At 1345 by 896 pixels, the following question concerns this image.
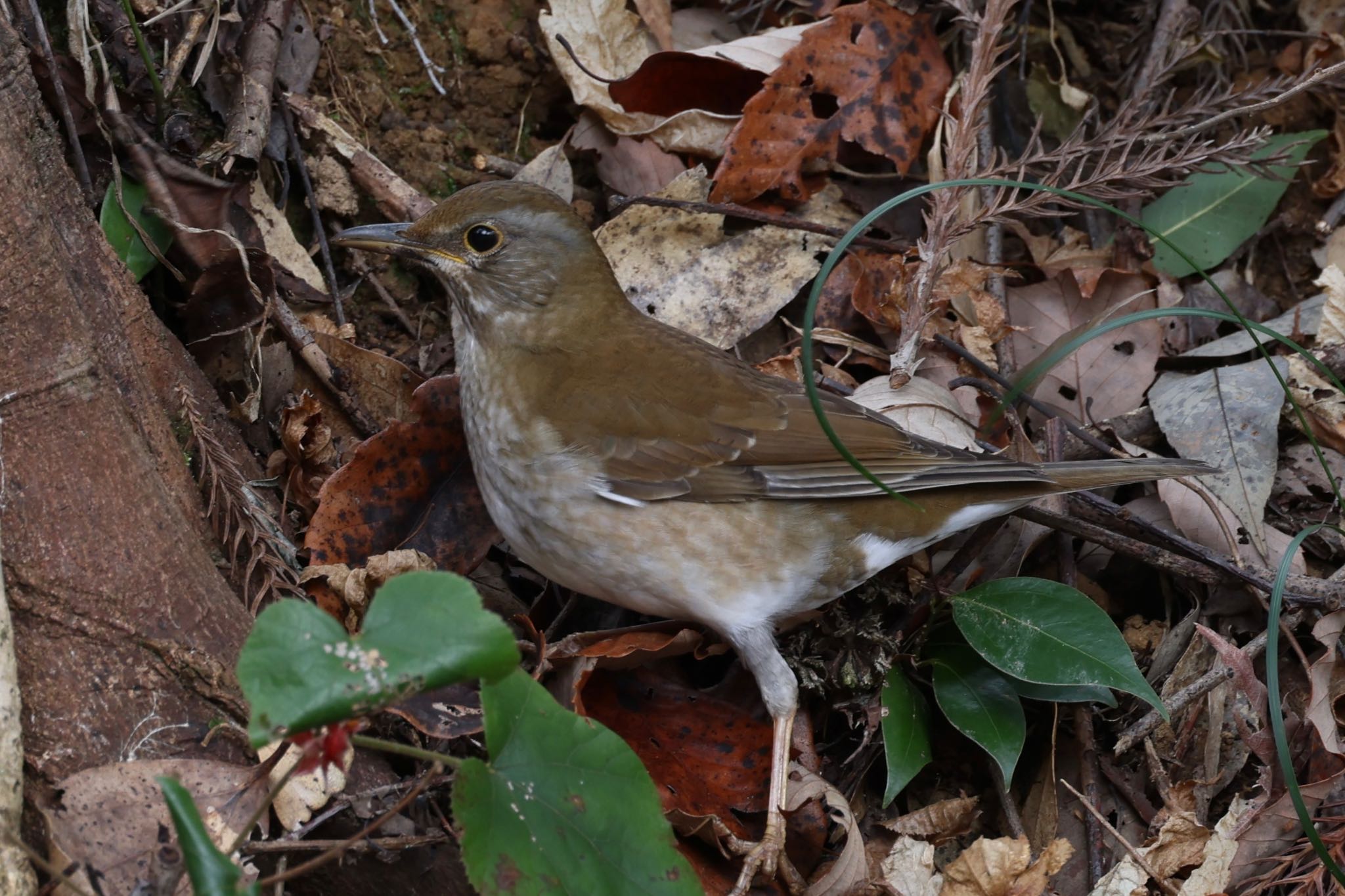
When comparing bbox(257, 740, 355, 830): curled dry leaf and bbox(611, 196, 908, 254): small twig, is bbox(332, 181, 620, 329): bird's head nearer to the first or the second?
bbox(611, 196, 908, 254): small twig

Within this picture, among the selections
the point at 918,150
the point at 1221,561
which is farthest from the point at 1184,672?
the point at 918,150

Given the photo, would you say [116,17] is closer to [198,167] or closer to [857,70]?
[198,167]

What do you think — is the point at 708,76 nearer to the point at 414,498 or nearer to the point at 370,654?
the point at 414,498

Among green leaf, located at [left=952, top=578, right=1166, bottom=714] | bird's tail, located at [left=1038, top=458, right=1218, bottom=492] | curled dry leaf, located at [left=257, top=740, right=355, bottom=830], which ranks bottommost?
green leaf, located at [left=952, top=578, right=1166, bottom=714]

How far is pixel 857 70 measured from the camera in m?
4.77

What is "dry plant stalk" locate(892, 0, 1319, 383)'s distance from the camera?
3.94 meters

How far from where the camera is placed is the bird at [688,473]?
11.8 feet

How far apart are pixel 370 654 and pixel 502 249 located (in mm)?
2170

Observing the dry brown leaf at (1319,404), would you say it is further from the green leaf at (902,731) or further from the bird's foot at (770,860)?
the bird's foot at (770,860)

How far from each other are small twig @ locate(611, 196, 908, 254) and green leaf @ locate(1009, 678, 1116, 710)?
1.75 meters

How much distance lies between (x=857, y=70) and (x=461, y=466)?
224 cm

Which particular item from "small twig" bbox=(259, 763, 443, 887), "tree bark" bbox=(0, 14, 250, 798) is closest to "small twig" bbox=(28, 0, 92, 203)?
"tree bark" bbox=(0, 14, 250, 798)

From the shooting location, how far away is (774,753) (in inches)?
139

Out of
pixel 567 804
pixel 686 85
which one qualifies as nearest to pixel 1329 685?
pixel 567 804
